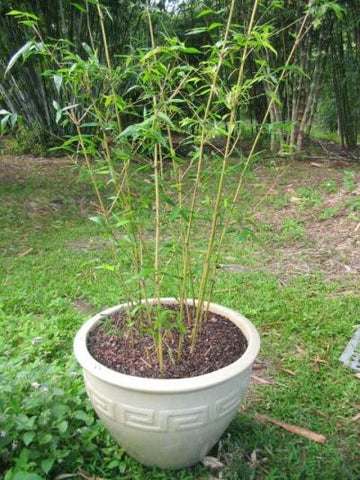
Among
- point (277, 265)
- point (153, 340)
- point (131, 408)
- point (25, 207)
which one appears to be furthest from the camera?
point (25, 207)

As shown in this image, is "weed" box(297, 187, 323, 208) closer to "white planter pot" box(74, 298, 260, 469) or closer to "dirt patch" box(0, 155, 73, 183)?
"dirt patch" box(0, 155, 73, 183)

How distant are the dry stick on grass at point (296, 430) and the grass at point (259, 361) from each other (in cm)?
2

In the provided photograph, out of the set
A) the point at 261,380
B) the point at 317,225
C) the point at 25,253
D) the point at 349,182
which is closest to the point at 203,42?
the point at 349,182

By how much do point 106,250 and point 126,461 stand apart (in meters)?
2.00

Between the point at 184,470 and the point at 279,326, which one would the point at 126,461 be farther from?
the point at 279,326

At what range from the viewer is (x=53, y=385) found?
1.63 metres

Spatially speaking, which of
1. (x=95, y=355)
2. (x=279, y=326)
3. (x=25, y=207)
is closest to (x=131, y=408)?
(x=95, y=355)

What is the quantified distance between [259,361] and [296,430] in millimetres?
453

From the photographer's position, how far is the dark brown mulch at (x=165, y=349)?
1.43m

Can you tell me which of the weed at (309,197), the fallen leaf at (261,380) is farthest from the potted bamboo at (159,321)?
the weed at (309,197)

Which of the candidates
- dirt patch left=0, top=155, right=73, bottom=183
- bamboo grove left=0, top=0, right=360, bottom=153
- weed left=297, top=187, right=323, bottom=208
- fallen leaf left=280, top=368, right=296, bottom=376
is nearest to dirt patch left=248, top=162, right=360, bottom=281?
weed left=297, top=187, right=323, bottom=208

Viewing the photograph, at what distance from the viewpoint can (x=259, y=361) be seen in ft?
6.91

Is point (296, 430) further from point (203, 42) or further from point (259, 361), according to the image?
point (203, 42)

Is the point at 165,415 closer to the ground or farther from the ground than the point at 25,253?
farther from the ground
